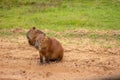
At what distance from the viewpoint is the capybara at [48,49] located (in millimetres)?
8477

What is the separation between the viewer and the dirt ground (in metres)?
8.09

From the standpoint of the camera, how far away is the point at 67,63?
893 centimetres

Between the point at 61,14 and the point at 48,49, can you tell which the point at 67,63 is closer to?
the point at 48,49

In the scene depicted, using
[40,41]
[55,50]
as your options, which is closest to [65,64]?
[55,50]

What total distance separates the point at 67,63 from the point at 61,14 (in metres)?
7.38

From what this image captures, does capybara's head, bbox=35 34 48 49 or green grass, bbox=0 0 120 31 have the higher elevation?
capybara's head, bbox=35 34 48 49

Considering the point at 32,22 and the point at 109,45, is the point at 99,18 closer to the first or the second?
the point at 32,22

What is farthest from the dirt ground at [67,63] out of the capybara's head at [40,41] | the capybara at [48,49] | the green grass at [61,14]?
the green grass at [61,14]

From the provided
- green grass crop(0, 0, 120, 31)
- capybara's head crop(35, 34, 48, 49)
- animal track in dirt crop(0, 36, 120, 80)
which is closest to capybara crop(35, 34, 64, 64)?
capybara's head crop(35, 34, 48, 49)

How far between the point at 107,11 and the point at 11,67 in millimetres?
8714

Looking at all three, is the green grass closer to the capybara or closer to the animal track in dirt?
the animal track in dirt

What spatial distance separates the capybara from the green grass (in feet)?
14.6

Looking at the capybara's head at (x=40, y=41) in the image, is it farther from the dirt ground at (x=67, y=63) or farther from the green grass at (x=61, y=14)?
the green grass at (x=61, y=14)

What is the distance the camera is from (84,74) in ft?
26.7
